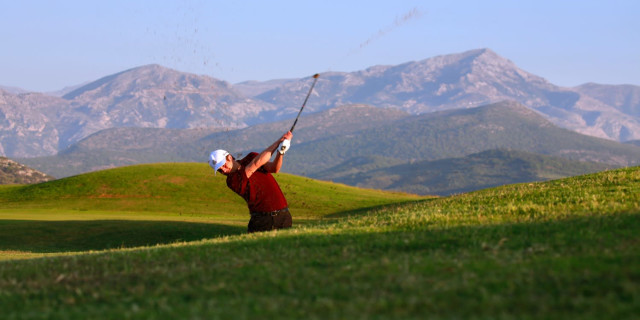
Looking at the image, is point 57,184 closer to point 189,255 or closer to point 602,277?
point 189,255

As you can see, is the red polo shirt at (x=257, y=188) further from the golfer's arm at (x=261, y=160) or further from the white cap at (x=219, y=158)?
the white cap at (x=219, y=158)

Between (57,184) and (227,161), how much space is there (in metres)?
67.8

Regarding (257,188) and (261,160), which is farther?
(257,188)

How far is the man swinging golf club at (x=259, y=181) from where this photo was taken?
65.0ft

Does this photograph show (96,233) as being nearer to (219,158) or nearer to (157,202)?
(219,158)

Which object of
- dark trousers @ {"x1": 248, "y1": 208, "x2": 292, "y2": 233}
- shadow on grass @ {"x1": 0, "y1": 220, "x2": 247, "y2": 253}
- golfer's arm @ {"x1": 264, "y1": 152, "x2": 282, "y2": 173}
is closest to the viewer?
golfer's arm @ {"x1": 264, "y1": 152, "x2": 282, "y2": 173}

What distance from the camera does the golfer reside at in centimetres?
1983

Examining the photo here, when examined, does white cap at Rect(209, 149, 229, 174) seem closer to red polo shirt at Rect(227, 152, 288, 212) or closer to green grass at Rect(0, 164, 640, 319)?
red polo shirt at Rect(227, 152, 288, 212)

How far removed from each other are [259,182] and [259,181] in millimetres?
32

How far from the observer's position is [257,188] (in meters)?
20.5

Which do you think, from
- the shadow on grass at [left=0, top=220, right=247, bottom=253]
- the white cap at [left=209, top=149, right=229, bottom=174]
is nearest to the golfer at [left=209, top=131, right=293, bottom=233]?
the white cap at [left=209, top=149, right=229, bottom=174]

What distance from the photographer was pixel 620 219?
14930 millimetres

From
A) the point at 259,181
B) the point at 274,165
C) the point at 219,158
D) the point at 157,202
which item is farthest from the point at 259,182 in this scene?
the point at 157,202

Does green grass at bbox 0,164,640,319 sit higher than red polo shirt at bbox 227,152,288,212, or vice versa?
red polo shirt at bbox 227,152,288,212
